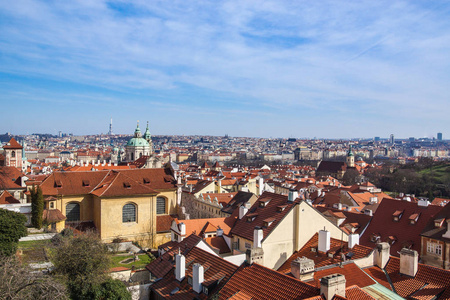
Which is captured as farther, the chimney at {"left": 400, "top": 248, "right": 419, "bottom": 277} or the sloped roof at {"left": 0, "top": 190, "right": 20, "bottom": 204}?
the sloped roof at {"left": 0, "top": 190, "right": 20, "bottom": 204}

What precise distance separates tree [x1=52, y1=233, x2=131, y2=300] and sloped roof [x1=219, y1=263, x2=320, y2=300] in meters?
6.62

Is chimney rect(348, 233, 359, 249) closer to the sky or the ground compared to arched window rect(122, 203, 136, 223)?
closer to the sky

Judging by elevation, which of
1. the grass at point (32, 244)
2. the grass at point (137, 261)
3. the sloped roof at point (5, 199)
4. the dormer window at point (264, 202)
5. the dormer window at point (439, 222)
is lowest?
the grass at point (137, 261)

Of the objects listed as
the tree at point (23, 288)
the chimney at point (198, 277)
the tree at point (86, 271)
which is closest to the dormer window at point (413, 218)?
the chimney at point (198, 277)

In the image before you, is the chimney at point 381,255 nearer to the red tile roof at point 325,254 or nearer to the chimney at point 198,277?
the red tile roof at point 325,254

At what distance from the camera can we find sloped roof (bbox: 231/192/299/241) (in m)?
20.8

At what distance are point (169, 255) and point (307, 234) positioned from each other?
7.48 m

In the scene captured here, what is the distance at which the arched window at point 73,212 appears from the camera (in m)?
37.6

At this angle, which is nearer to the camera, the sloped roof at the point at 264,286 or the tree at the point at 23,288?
the tree at the point at 23,288

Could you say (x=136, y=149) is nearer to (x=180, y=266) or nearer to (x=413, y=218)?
(x=413, y=218)

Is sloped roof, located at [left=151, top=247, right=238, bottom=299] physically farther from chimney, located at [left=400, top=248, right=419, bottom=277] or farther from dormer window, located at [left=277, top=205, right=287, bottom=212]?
chimney, located at [left=400, top=248, right=419, bottom=277]

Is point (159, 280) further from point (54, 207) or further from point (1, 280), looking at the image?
point (54, 207)

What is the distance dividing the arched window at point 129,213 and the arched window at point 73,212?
180 inches

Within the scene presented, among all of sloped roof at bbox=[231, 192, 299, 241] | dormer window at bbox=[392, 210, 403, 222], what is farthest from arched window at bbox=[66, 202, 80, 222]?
dormer window at bbox=[392, 210, 403, 222]
